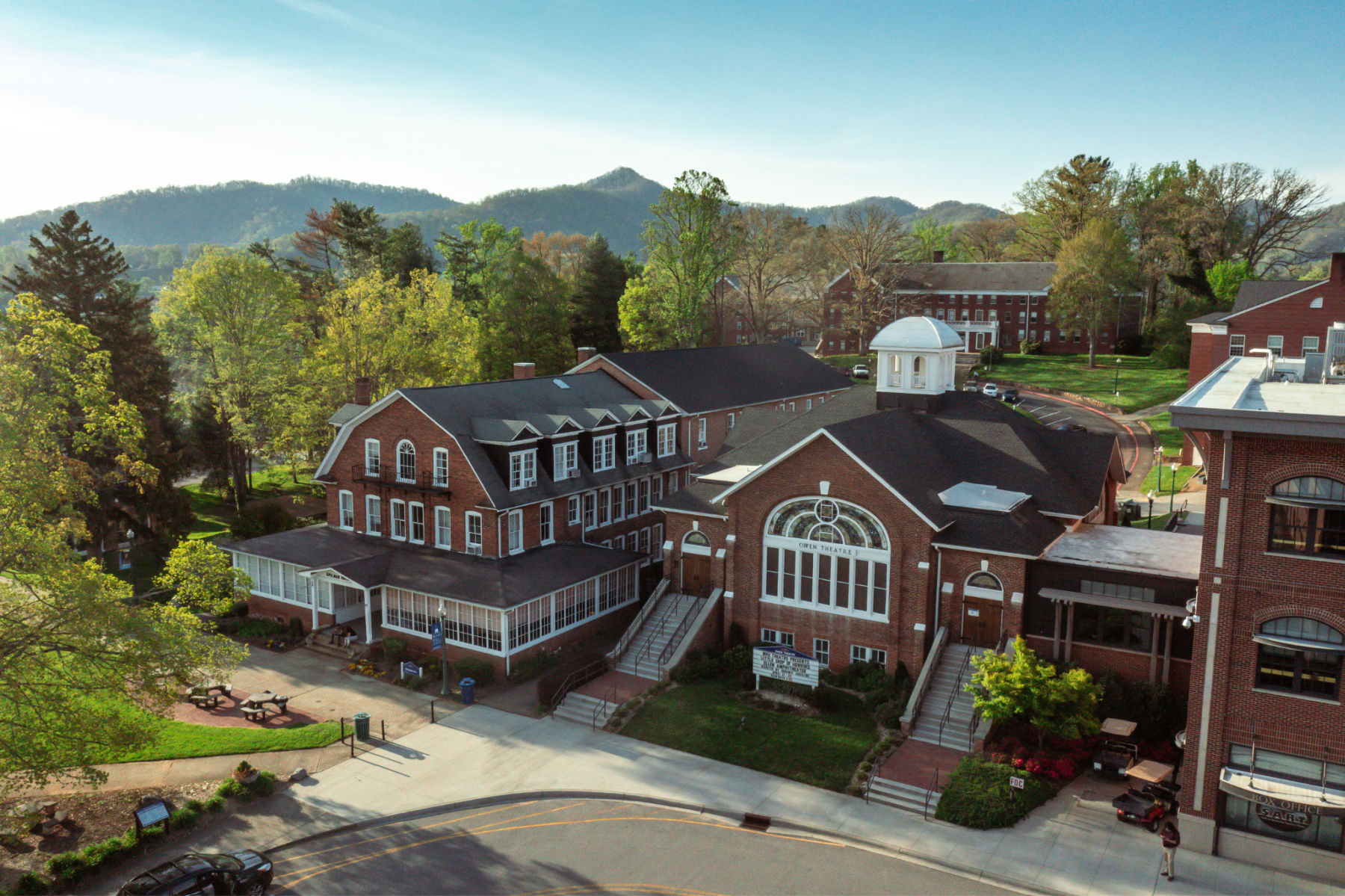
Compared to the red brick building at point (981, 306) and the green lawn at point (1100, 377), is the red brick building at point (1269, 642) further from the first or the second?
the red brick building at point (981, 306)

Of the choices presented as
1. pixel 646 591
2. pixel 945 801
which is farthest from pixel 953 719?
pixel 646 591

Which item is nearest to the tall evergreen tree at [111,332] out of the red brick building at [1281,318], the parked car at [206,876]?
the parked car at [206,876]

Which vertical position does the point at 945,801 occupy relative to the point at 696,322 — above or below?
below

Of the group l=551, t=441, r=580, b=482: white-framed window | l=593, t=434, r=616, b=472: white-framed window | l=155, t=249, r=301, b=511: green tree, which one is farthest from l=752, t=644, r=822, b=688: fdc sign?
l=155, t=249, r=301, b=511: green tree

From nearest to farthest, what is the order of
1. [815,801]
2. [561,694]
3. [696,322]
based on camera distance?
[815,801] < [561,694] < [696,322]

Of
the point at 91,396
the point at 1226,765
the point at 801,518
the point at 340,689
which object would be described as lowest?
the point at 340,689

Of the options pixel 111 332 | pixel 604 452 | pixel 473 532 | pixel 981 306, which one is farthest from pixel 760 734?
pixel 981 306

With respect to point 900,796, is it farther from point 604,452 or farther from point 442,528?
point 604,452

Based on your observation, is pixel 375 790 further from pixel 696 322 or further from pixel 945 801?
pixel 696 322
